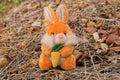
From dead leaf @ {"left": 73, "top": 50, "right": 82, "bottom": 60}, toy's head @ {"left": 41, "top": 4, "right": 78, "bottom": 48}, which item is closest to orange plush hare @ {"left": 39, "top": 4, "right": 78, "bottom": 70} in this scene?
toy's head @ {"left": 41, "top": 4, "right": 78, "bottom": 48}

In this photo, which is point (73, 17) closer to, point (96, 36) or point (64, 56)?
point (96, 36)

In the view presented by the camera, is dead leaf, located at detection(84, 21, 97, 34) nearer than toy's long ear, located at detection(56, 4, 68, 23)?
No

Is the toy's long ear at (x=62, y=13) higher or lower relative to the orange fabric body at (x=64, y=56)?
higher

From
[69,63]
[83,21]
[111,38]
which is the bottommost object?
[69,63]

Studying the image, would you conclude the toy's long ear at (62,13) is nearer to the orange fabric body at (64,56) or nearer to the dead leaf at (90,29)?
the orange fabric body at (64,56)

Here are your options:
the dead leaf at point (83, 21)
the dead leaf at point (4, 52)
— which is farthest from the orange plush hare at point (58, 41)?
the dead leaf at point (83, 21)

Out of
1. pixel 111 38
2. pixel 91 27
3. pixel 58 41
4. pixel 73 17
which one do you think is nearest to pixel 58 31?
pixel 58 41

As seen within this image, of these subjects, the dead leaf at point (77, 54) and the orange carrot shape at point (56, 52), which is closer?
the orange carrot shape at point (56, 52)

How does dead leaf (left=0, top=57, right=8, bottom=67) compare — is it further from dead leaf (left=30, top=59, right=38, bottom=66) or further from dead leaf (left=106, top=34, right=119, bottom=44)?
dead leaf (left=106, top=34, right=119, bottom=44)
